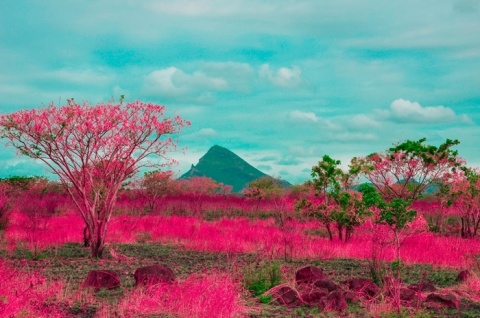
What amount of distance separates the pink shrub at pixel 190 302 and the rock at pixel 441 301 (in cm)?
326

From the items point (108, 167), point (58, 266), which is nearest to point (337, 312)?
point (58, 266)

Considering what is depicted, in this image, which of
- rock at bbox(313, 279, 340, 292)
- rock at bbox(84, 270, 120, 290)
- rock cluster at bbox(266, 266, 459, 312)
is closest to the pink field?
rock cluster at bbox(266, 266, 459, 312)

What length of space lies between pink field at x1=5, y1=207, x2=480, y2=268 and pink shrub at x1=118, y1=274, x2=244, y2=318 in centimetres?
439

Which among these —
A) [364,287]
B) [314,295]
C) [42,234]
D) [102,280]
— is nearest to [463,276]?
[364,287]

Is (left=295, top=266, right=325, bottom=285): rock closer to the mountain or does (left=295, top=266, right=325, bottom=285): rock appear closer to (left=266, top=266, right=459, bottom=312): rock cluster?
(left=266, top=266, right=459, bottom=312): rock cluster

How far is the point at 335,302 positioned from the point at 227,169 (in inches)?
7028

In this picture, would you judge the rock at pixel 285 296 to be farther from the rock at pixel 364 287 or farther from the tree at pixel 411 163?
Answer: the tree at pixel 411 163

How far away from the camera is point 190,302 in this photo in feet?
28.3

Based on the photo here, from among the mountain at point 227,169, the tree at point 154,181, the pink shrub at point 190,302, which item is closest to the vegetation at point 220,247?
the pink shrub at point 190,302

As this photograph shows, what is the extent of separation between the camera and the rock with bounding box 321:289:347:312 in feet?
30.1

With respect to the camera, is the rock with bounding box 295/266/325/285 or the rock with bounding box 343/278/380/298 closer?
the rock with bounding box 343/278/380/298

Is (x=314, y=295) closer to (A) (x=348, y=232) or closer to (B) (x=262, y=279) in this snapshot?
(B) (x=262, y=279)

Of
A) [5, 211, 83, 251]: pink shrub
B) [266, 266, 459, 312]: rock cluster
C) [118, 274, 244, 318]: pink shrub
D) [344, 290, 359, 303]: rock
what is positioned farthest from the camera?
[5, 211, 83, 251]: pink shrub

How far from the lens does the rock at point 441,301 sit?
966cm
